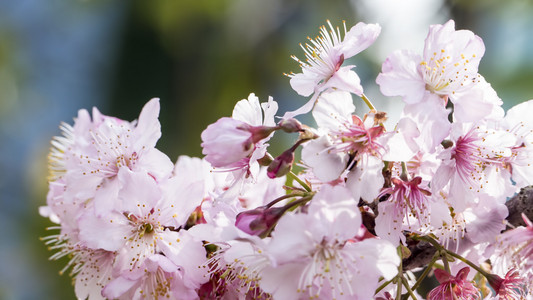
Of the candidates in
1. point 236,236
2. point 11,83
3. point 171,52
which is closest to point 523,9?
point 171,52

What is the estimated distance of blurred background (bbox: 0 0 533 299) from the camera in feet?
13.6

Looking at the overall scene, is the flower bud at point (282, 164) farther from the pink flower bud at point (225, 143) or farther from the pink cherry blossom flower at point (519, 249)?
the pink cherry blossom flower at point (519, 249)

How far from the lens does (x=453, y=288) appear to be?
0.72 metres

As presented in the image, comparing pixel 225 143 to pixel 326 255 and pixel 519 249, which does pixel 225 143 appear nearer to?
pixel 326 255

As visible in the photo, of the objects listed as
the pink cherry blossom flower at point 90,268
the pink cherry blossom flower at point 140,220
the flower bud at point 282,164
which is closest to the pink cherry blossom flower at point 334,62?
the flower bud at point 282,164

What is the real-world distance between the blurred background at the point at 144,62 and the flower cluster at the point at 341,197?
3.36m

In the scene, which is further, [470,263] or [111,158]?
[111,158]

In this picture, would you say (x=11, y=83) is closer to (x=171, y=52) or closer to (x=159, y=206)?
(x=171, y=52)

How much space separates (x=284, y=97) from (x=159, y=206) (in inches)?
174

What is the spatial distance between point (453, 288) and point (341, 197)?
235 mm

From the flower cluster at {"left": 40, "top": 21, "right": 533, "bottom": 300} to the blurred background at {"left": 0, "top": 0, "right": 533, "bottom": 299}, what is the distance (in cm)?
336

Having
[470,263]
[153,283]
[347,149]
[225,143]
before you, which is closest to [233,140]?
[225,143]

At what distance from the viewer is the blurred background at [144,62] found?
416 centimetres

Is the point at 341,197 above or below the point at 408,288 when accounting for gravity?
above
